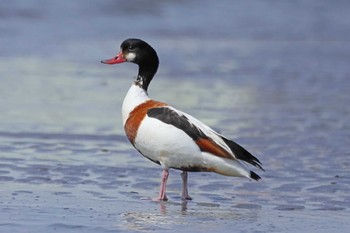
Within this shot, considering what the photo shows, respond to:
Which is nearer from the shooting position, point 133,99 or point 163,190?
point 163,190

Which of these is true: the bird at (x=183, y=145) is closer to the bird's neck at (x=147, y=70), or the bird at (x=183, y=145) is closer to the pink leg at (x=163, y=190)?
the pink leg at (x=163, y=190)

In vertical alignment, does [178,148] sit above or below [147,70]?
below

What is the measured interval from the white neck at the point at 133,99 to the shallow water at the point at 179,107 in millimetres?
549

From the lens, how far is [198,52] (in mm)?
17438

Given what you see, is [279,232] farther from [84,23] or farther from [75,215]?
[84,23]

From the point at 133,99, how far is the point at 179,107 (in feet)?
12.6

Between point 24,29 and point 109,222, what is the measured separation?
1218cm

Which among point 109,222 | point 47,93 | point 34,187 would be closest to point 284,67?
point 47,93

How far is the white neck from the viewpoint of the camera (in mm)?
8484

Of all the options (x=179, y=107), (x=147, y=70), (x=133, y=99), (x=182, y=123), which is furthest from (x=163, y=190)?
(x=179, y=107)

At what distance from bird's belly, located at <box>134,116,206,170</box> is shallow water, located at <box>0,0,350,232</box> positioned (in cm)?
28

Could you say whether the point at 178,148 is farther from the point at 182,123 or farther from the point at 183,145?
the point at 182,123

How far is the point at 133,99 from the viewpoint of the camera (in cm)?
855

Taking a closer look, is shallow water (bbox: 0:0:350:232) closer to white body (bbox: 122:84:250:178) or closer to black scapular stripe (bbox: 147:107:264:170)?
white body (bbox: 122:84:250:178)
